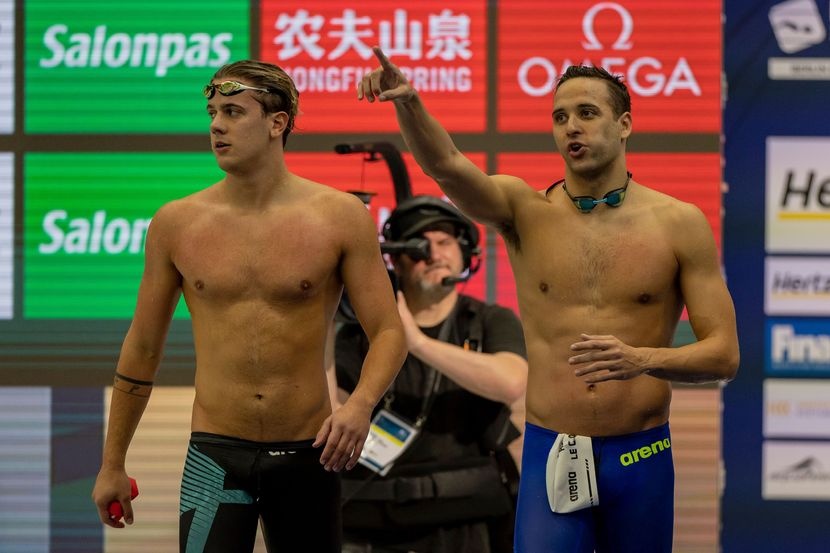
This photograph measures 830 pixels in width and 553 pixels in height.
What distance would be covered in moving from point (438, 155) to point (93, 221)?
2.48m

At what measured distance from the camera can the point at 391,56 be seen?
5.11 metres

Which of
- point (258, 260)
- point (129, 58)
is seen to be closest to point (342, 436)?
point (258, 260)

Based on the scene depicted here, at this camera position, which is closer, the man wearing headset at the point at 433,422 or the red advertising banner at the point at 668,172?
the man wearing headset at the point at 433,422

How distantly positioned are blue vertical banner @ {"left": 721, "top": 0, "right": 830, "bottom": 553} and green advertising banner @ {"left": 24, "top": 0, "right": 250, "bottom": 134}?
7.26 feet

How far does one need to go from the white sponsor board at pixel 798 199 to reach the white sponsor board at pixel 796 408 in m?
0.58

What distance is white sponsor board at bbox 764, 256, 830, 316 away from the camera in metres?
4.98

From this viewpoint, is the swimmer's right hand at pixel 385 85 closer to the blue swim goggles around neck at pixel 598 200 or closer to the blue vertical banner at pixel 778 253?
the blue swim goggles around neck at pixel 598 200

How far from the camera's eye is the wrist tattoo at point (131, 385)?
3066 mm

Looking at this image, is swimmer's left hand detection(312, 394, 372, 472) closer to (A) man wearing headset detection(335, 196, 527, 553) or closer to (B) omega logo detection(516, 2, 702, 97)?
(A) man wearing headset detection(335, 196, 527, 553)

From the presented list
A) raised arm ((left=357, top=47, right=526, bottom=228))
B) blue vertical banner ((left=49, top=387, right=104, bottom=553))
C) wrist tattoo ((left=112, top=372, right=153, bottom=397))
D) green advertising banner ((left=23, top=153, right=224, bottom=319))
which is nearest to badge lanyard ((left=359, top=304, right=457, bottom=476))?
raised arm ((left=357, top=47, right=526, bottom=228))

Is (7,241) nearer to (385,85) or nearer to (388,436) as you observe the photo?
(388,436)

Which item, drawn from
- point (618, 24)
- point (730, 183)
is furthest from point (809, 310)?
point (618, 24)

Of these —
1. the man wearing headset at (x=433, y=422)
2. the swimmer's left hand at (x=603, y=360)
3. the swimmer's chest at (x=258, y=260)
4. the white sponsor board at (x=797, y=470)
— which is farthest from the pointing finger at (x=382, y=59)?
the white sponsor board at (x=797, y=470)

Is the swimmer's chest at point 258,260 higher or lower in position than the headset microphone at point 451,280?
higher
